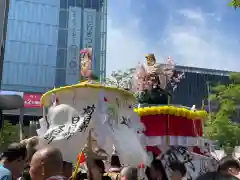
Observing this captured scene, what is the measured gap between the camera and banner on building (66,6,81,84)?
132ft

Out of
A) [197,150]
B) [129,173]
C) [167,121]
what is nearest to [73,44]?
[197,150]

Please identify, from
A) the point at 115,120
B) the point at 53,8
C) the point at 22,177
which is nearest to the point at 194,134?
the point at 115,120

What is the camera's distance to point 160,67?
19.0 ft

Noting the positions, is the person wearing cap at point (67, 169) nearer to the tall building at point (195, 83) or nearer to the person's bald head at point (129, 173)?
the person's bald head at point (129, 173)

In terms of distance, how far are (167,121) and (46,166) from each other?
336cm

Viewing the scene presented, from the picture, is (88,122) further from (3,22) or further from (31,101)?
(31,101)

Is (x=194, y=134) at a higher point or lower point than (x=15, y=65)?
lower

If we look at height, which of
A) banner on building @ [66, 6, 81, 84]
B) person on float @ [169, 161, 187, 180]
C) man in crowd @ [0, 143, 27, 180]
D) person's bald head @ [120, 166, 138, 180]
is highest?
banner on building @ [66, 6, 81, 84]

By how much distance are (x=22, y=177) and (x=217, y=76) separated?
43.7 m

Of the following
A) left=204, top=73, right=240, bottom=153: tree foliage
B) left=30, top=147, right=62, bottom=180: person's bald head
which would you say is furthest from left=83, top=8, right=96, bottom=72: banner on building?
left=30, top=147, right=62, bottom=180: person's bald head

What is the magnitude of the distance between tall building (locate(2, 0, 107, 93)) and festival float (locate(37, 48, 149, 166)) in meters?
34.6

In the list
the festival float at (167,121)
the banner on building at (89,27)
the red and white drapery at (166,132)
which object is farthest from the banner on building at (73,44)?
the red and white drapery at (166,132)

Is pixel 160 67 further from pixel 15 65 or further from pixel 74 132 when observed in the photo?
pixel 15 65

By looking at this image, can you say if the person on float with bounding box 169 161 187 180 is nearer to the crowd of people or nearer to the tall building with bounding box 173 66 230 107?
the crowd of people
